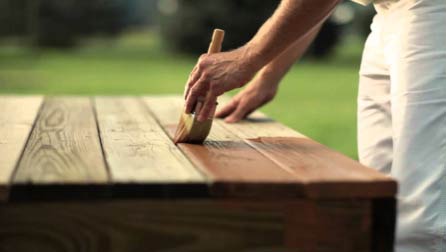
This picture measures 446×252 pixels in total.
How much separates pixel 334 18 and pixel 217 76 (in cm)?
1925

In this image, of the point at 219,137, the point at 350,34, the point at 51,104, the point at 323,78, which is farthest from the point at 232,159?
the point at 350,34

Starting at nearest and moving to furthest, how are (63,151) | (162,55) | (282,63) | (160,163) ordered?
(160,163)
(63,151)
(282,63)
(162,55)

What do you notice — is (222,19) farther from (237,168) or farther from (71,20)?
(237,168)

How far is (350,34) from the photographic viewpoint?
103ft

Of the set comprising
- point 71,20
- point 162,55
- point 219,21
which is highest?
point 219,21

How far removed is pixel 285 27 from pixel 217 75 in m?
0.24

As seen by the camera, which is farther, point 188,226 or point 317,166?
point 317,166

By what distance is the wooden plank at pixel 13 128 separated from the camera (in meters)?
2.03

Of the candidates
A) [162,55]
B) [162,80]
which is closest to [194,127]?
[162,80]

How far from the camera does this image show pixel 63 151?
93.6 inches

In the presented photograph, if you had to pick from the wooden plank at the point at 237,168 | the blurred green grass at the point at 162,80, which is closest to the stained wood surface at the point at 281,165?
the wooden plank at the point at 237,168

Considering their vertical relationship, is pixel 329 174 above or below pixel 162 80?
above

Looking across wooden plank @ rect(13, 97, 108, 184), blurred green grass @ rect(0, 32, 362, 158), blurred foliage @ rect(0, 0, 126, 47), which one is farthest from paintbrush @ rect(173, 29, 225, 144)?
blurred foliage @ rect(0, 0, 126, 47)

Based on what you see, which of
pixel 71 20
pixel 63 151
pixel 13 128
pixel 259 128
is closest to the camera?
pixel 63 151
